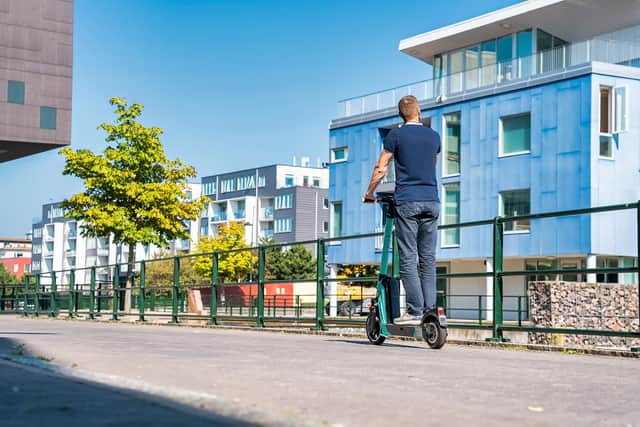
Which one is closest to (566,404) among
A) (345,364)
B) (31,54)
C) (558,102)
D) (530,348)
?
(345,364)

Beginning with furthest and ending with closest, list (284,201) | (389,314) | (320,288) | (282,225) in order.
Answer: (282,225)
(284,201)
(320,288)
(389,314)

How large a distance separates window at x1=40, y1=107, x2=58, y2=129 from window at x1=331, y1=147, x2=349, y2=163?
47.7 feet

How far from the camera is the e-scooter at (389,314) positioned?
7.96m

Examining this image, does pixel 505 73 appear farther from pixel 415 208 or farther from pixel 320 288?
pixel 415 208

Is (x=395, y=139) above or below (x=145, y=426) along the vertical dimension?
above

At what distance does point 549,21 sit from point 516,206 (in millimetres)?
8445

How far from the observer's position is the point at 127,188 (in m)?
35.5

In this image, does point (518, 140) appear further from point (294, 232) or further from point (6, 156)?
point (294, 232)

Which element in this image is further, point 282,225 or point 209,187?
point 209,187

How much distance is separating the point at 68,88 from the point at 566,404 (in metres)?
43.8

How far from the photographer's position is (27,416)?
372 cm

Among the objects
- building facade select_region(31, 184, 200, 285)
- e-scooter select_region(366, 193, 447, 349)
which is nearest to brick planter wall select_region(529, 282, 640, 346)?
e-scooter select_region(366, 193, 447, 349)

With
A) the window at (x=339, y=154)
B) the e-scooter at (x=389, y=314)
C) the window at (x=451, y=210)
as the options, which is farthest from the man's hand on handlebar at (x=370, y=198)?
the window at (x=339, y=154)

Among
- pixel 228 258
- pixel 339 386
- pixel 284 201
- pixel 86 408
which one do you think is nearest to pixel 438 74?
pixel 228 258
